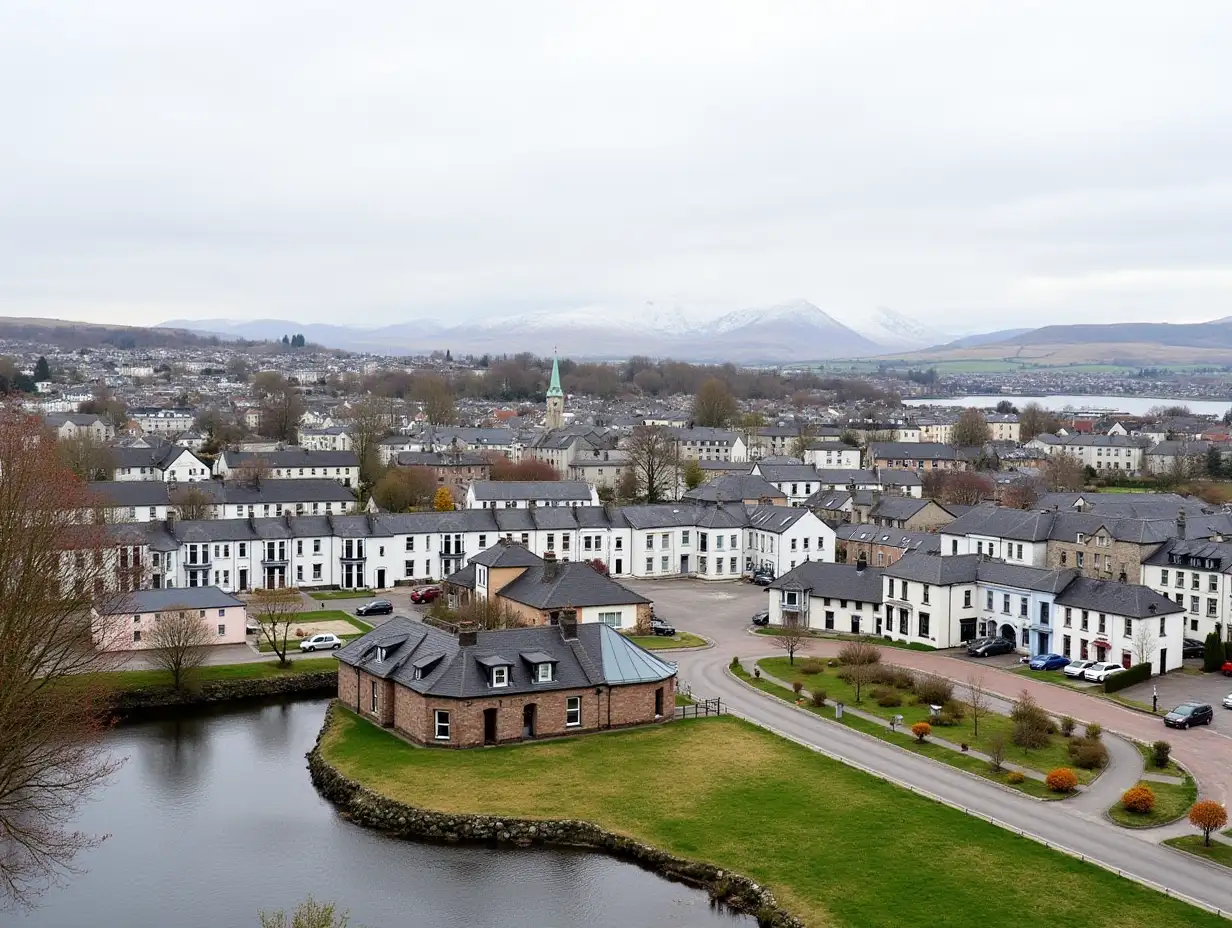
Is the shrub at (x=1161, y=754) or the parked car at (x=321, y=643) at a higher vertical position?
the shrub at (x=1161, y=754)

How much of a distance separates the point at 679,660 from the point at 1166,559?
22.8 meters

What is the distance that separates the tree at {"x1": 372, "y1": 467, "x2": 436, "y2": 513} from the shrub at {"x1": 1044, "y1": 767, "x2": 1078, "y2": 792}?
56.4 metres

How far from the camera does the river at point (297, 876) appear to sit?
79.9ft

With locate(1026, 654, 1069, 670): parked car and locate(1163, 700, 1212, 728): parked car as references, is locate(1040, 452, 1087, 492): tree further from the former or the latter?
locate(1163, 700, 1212, 728): parked car

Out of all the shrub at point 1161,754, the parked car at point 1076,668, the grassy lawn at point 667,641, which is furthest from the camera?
the grassy lawn at point 667,641

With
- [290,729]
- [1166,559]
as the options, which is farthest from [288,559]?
[1166,559]

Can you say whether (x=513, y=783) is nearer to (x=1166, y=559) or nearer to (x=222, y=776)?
(x=222, y=776)

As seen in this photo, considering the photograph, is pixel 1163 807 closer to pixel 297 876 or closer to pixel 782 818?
pixel 782 818

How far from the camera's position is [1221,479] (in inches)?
4306

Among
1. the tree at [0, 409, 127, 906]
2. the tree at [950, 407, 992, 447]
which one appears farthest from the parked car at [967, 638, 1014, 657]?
the tree at [950, 407, 992, 447]

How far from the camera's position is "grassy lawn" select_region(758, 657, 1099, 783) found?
31969 mm

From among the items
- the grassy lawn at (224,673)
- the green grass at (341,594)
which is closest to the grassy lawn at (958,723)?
the grassy lawn at (224,673)

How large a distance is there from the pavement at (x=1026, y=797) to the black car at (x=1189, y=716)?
48cm

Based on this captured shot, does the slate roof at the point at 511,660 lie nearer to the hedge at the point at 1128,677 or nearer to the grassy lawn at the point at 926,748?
the grassy lawn at the point at 926,748
